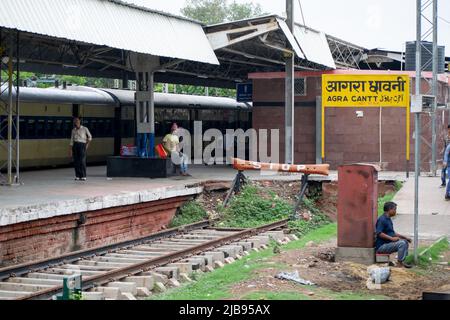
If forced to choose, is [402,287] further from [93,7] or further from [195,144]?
[195,144]

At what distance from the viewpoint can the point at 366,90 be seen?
27.2 meters

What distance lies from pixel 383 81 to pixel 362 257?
48.0 ft

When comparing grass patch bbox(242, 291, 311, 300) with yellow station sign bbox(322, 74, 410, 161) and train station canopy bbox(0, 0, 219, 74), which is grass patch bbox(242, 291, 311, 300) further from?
yellow station sign bbox(322, 74, 410, 161)

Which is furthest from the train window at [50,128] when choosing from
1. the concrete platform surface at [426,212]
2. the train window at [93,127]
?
the concrete platform surface at [426,212]

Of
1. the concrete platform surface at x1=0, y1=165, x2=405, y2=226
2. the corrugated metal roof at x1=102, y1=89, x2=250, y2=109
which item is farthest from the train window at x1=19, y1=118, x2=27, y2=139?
the corrugated metal roof at x1=102, y1=89, x2=250, y2=109

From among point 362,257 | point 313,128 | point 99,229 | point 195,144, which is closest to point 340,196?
point 362,257

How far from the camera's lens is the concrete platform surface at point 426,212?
654 inches

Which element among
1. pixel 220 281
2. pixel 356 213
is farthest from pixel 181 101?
pixel 220 281

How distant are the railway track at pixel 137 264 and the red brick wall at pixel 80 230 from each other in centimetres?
97

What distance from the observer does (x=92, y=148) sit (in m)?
30.2

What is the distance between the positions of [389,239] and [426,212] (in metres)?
6.36

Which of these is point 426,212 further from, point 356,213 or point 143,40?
point 143,40

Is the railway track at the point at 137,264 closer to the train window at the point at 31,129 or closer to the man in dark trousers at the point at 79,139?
the man in dark trousers at the point at 79,139

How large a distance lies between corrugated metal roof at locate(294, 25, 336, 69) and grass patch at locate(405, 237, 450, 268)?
13400mm
